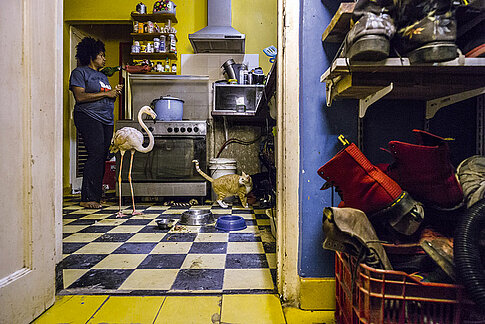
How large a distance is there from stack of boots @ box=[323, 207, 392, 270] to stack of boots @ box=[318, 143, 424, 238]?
6cm

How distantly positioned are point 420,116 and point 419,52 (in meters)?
0.46

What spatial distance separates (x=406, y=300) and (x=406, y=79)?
2.19 feet

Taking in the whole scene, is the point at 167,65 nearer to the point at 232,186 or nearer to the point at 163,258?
the point at 232,186

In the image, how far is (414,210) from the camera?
2.80ft

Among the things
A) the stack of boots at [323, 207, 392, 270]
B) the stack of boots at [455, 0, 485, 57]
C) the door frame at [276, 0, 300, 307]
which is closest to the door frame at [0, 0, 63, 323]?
the door frame at [276, 0, 300, 307]

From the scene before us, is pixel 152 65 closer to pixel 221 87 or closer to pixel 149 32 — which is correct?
pixel 149 32

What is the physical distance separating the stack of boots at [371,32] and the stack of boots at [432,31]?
63 millimetres

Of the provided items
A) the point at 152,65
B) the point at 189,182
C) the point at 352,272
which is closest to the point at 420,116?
the point at 352,272

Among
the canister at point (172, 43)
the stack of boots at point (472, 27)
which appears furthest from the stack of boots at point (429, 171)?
the canister at point (172, 43)

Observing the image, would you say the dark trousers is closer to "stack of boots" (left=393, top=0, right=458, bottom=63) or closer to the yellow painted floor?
the yellow painted floor

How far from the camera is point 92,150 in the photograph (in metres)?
3.17

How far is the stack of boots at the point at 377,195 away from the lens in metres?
0.85

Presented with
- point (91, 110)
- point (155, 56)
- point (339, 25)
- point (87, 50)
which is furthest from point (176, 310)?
point (155, 56)

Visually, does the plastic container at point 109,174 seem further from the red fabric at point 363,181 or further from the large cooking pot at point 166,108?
the red fabric at point 363,181
